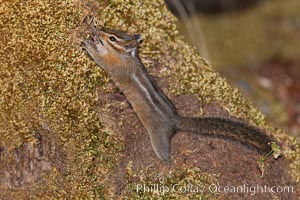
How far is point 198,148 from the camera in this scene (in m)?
4.02

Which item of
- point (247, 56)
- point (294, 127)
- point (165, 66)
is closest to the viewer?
point (165, 66)

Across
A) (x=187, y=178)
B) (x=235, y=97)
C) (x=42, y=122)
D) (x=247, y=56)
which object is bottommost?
(x=187, y=178)

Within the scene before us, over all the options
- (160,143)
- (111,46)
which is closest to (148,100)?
(160,143)

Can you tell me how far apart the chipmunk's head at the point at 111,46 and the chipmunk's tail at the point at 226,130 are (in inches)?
22.7

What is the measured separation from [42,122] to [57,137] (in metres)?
0.14

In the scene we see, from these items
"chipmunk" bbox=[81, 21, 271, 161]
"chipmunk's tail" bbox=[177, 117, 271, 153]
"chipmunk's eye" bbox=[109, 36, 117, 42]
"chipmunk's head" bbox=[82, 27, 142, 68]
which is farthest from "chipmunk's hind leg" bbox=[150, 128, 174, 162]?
"chipmunk's eye" bbox=[109, 36, 117, 42]

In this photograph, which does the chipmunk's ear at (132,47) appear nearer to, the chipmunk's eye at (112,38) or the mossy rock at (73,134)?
the chipmunk's eye at (112,38)

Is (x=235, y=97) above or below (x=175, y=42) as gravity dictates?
below

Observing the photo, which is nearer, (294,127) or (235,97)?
(235,97)

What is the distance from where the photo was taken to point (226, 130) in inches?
160

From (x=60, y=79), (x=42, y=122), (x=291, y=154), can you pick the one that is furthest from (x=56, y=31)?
(x=291, y=154)

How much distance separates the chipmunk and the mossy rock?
0.18ft

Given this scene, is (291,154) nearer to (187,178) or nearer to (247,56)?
(187,178)

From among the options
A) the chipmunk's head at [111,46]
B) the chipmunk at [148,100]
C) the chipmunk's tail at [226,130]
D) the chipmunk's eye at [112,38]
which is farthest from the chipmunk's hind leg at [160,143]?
the chipmunk's eye at [112,38]
